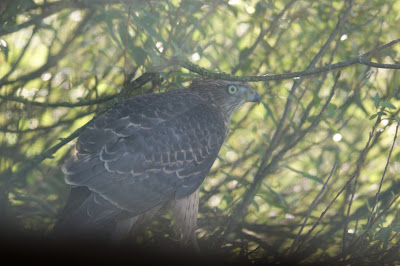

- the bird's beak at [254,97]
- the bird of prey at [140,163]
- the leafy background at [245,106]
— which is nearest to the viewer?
the bird of prey at [140,163]

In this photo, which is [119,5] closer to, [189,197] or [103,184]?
[103,184]

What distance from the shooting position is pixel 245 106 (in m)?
2.94

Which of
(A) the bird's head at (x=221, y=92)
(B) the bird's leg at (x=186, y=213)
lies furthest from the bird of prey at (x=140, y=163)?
(A) the bird's head at (x=221, y=92)

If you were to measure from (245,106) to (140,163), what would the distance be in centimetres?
110

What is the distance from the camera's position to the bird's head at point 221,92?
8.05ft

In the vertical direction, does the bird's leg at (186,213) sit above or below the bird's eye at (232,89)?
below

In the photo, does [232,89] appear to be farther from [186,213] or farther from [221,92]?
[186,213]

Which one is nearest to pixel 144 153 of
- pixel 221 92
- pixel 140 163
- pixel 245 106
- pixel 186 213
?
pixel 140 163

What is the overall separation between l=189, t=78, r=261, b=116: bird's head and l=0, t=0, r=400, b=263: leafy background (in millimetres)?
119

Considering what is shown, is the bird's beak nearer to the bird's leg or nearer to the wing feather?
the wing feather

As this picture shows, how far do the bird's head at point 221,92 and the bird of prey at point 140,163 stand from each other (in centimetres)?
15

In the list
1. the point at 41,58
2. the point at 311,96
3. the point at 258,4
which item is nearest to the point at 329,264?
the point at 311,96

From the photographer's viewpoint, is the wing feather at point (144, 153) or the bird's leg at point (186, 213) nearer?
the wing feather at point (144, 153)

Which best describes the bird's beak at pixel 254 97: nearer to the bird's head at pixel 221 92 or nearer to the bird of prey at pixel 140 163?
the bird's head at pixel 221 92
